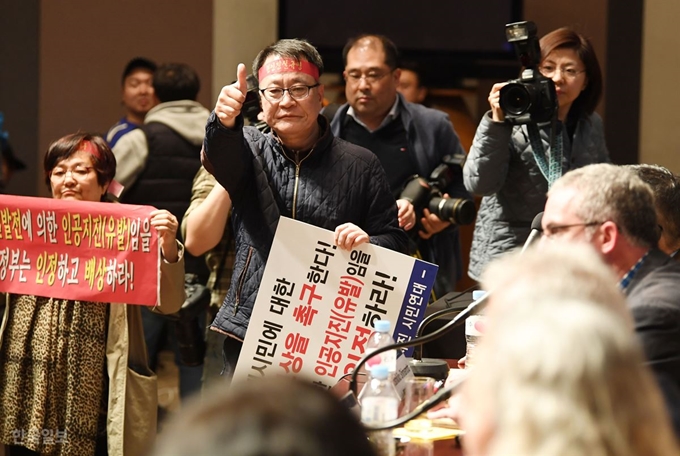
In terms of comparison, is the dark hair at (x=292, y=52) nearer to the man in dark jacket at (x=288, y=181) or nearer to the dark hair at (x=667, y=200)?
the man in dark jacket at (x=288, y=181)

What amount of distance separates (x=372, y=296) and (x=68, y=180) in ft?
4.22

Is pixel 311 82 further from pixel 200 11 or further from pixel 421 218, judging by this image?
pixel 200 11

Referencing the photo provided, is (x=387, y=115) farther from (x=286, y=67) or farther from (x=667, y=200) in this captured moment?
(x=667, y=200)

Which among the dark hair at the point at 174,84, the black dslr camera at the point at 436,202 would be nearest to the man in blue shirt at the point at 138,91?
the dark hair at the point at 174,84

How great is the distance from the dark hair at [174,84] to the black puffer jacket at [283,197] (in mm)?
1879

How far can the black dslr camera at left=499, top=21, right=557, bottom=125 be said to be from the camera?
3.45m

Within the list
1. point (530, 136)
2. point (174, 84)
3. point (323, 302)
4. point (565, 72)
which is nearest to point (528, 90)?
point (530, 136)

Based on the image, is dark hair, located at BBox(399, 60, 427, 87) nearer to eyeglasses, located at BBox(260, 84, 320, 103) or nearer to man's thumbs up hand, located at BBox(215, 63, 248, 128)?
eyeglasses, located at BBox(260, 84, 320, 103)

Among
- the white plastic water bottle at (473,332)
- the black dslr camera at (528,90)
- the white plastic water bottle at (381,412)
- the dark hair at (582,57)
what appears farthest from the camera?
the dark hair at (582,57)

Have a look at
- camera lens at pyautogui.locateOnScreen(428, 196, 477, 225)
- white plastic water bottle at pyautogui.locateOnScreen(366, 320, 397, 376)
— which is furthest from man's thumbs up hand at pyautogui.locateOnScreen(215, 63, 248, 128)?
camera lens at pyautogui.locateOnScreen(428, 196, 477, 225)

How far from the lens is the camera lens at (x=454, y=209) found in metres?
4.02

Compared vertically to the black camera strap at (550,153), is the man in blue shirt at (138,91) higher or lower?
higher

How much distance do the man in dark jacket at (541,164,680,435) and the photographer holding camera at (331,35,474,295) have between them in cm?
202

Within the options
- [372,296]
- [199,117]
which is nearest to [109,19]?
[199,117]
